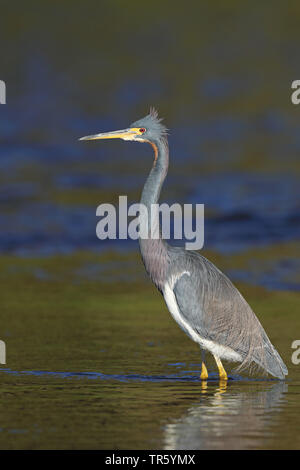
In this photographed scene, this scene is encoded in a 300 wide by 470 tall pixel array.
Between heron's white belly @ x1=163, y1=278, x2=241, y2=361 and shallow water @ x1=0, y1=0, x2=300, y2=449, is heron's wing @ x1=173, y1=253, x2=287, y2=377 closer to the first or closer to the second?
heron's white belly @ x1=163, y1=278, x2=241, y2=361

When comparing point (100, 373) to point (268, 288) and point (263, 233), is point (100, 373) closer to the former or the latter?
point (268, 288)

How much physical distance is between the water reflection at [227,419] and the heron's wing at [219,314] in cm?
63

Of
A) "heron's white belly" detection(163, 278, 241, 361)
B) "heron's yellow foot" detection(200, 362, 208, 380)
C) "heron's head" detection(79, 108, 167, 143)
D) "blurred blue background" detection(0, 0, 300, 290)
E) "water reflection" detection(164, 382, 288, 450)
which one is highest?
"blurred blue background" detection(0, 0, 300, 290)

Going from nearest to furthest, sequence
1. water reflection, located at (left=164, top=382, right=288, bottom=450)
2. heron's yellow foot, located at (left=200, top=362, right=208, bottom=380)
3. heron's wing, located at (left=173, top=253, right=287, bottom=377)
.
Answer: water reflection, located at (left=164, top=382, right=288, bottom=450)
heron's yellow foot, located at (left=200, top=362, right=208, bottom=380)
heron's wing, located at (left=173, top=253, right=287, bottom=377)

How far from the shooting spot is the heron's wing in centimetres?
1021

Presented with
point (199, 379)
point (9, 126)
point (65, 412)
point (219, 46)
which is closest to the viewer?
point (65, 412)

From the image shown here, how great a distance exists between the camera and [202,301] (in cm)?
1030

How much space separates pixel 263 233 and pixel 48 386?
10714mm

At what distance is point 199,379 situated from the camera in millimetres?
9953

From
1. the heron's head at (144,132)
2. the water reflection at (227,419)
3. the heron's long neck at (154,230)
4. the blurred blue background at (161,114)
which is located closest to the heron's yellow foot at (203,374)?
the water reflection at (227,419)

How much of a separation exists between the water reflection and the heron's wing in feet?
2.07

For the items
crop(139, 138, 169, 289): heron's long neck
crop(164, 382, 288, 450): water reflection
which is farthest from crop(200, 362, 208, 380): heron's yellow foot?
crop(139, 138, 169, 289): heron's long neck

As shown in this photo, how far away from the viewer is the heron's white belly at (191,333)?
33.5ft

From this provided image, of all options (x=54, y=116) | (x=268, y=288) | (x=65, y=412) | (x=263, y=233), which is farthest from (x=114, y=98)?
(x=65, y=412)
